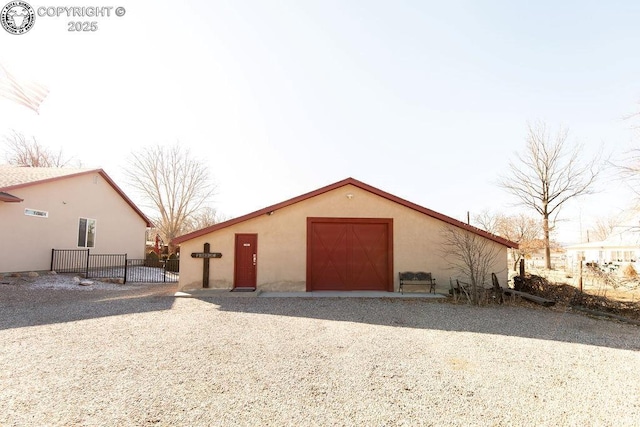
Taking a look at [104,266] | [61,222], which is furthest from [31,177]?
[104,266]

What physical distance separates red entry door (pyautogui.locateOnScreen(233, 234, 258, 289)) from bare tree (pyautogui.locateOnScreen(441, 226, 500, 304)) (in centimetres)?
651

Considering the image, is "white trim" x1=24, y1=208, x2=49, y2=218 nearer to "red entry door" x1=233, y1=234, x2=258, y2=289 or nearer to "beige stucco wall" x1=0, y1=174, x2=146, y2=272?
"beige stucco wall" x1=0, y1=174, x2=146, y2=272

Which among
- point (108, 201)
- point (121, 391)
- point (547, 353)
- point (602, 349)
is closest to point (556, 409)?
point (547, 353)

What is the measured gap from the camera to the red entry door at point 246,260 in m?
11.4

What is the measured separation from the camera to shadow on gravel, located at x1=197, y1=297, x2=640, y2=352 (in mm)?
6461

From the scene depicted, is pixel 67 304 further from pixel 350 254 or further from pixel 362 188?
pixel 362 188

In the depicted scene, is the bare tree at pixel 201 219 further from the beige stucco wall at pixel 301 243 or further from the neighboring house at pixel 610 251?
the neighboring house at pixel 610 251

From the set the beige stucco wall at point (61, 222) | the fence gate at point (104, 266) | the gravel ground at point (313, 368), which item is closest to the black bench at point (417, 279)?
the gravel ground at point (313, 368)

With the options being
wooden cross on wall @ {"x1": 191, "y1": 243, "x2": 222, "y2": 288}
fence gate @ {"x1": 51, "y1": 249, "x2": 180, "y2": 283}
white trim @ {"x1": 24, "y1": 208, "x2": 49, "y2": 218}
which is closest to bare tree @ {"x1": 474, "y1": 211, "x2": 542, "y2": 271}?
wooden cross on wall @ {"x1": 191, "y1": 243, "x2": 222, "y2": 288}

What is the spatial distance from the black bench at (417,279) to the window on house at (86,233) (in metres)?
15.5

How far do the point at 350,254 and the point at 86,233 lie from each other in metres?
14.0

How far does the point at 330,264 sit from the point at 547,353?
7.12m

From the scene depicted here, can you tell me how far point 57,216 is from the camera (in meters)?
15.2

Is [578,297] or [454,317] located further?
[578,297]
